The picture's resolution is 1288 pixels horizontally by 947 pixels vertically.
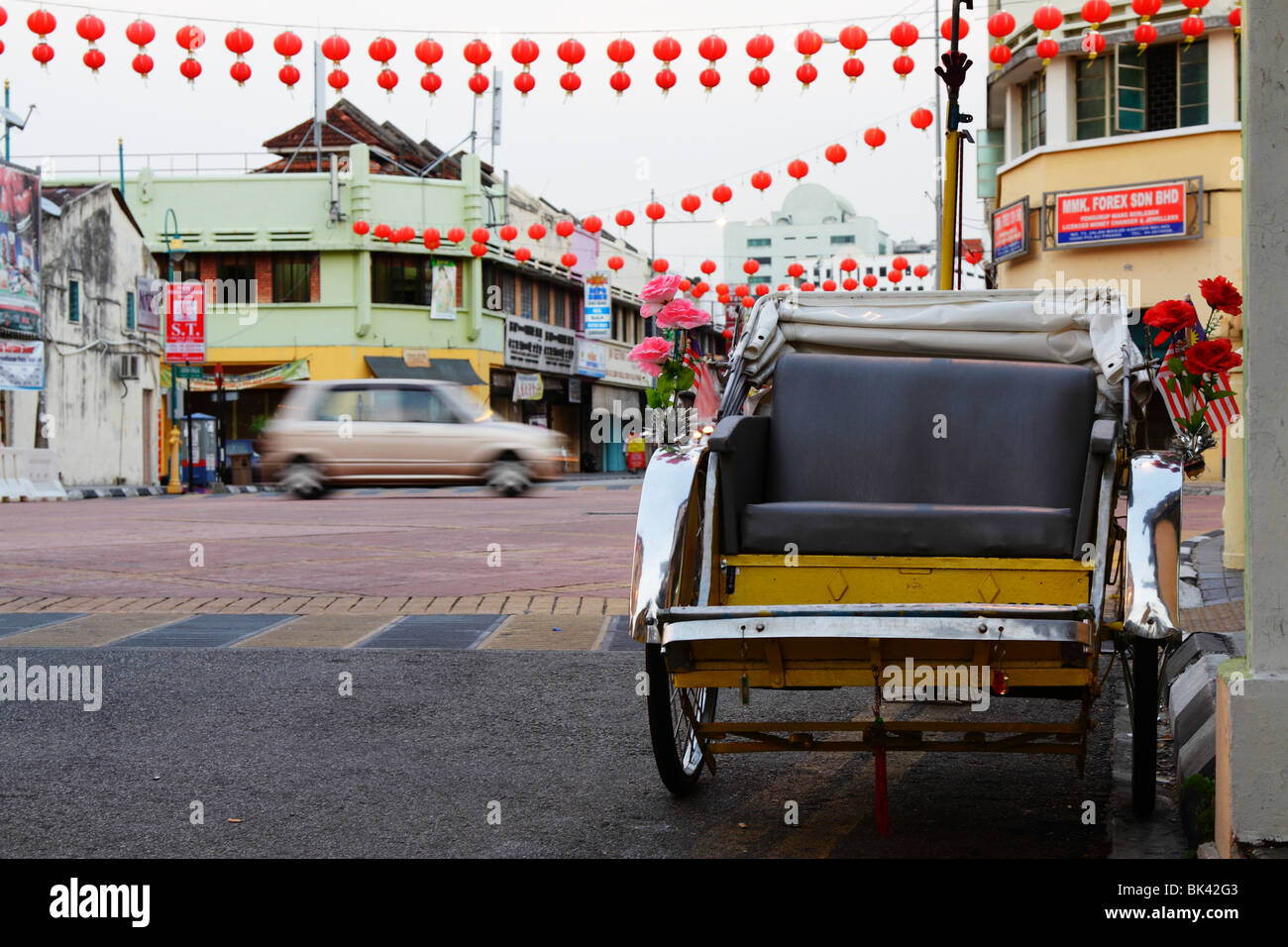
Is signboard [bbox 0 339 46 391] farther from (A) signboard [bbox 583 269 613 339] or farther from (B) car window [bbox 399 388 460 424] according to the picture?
(A) signboard [bbox 583 269 613 339]

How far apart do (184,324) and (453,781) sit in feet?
108

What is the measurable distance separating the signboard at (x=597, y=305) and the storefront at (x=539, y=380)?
2.15 meters

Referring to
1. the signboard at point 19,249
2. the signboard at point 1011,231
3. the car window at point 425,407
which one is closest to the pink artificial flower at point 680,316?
the car window at point 425,407

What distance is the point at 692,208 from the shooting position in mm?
27922

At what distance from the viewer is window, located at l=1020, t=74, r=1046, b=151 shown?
30.6 metres

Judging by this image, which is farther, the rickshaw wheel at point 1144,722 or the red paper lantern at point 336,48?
the red paper lantern at point 336,48

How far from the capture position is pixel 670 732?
4191mm

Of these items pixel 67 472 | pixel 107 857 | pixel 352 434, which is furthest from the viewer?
pixel 67 472

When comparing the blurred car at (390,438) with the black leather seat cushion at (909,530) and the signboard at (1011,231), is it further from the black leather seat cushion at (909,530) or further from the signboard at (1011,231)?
the black leather seat cushion at (909,530)

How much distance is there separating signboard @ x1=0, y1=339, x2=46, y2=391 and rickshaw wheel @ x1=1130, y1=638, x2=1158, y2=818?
29.5m

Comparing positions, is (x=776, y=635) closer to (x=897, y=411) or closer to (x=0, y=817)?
(x=897, y=411)

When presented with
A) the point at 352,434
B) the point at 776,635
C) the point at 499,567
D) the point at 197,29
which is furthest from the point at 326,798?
the point at 352,434

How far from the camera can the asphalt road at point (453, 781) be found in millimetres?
3885
